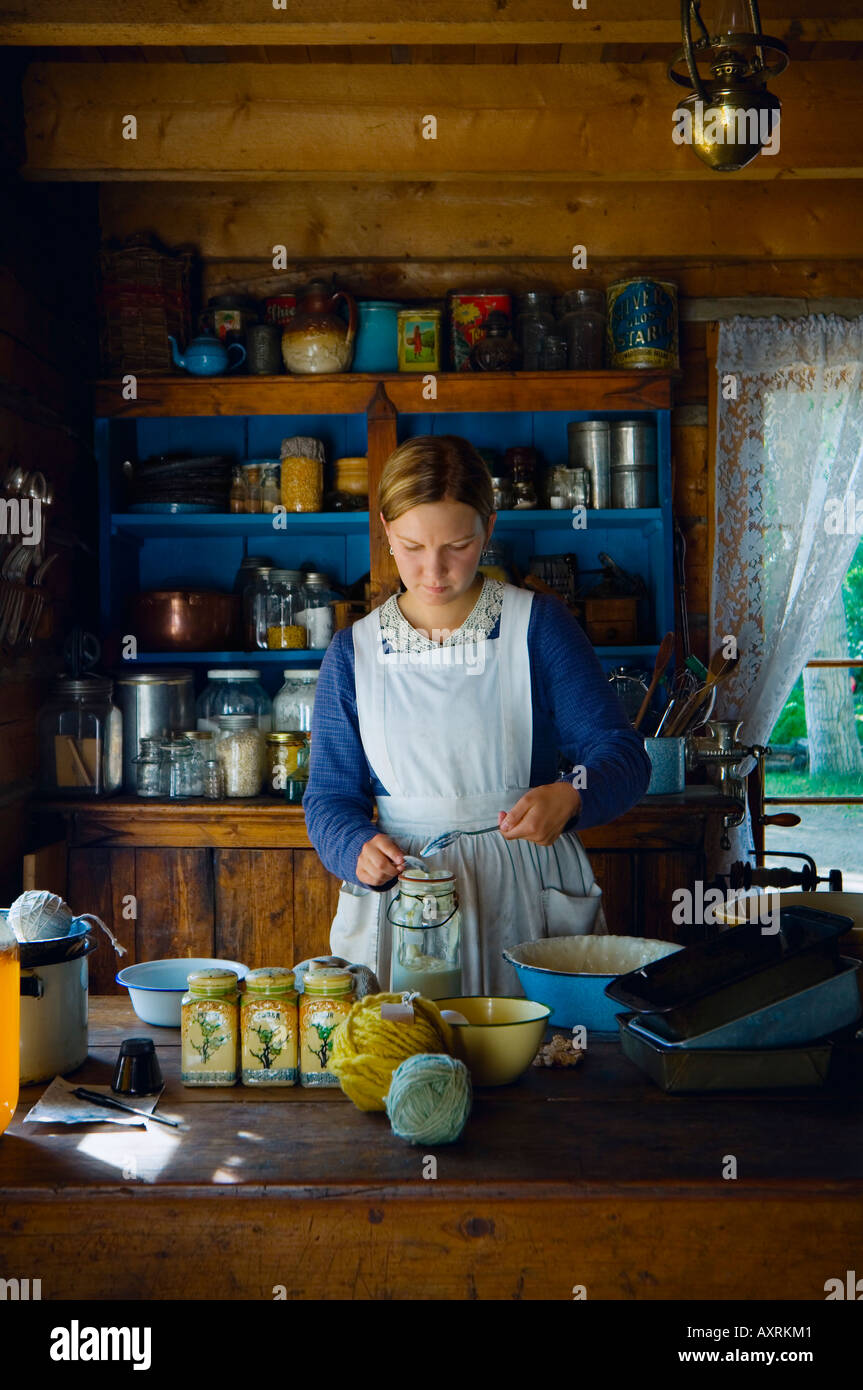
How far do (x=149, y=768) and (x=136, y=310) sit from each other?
1.33 metres

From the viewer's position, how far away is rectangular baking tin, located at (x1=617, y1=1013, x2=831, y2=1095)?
1.35 metres

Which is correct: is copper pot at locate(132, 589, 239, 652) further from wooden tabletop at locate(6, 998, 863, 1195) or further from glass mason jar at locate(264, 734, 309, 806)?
wooden tabletop at locate(6, 998, 863, 1195)

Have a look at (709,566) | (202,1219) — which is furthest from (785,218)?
(202,1219)

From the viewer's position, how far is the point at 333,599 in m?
3.62

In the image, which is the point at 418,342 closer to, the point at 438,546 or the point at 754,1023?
the point at 438,546

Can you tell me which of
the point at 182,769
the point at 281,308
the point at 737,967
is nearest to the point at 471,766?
the point at 737,967

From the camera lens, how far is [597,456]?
3.57 m

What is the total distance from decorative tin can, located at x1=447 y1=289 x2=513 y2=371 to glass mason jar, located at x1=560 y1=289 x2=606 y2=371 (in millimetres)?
186

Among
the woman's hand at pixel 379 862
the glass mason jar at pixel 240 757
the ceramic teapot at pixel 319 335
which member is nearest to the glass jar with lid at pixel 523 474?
the ceramic teapot at pixel 319 335

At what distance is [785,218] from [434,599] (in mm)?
2501

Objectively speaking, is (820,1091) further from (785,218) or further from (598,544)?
(785,218)

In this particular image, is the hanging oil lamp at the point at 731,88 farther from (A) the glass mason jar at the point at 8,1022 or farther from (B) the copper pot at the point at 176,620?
(B) the copper pot at the point at 176,620

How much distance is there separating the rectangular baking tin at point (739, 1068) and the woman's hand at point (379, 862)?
43 cm

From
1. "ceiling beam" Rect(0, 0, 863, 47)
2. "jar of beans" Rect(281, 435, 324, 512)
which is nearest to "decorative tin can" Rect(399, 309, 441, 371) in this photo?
"jar of beans" Rect(281, 435, 324, 512)
